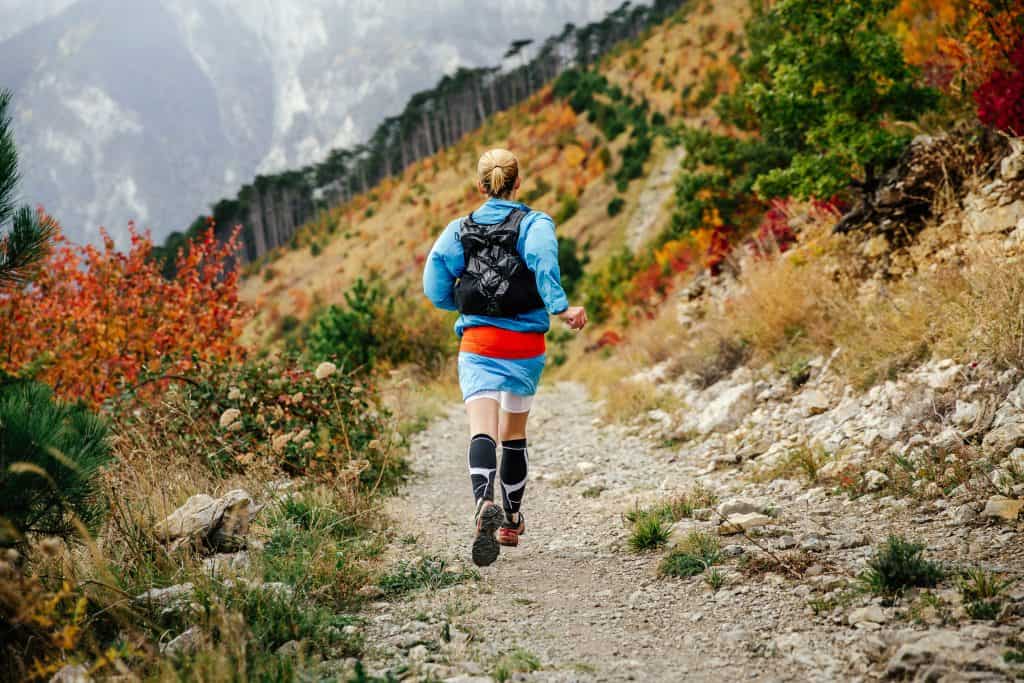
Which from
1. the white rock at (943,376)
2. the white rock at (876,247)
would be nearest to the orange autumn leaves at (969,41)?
the white rock at (876,247)

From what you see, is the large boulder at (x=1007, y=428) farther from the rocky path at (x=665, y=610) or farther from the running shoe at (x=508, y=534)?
the running shoe at (x=508, y=534)

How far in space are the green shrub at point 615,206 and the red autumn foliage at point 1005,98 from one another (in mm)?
18839

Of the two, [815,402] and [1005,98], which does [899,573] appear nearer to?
[815,402]

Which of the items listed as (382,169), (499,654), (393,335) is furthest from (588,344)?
(382,169)

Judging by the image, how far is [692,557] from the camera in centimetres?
301

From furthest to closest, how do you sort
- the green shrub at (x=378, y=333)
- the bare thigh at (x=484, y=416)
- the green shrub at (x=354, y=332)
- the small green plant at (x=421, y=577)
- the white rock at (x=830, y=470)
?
the green shrub at (x=378, y=333), the green shrub at (x=354, y=332), the white rock at (x=830, y=470), the bare thigh at (x=484, y=416), the small green plant at (x=421, y=577)

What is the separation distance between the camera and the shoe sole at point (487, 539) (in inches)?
121

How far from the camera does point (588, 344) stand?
16531 millimetres

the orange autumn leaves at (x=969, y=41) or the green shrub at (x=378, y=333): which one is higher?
the orange autumn leaves at (x=969, y=41)

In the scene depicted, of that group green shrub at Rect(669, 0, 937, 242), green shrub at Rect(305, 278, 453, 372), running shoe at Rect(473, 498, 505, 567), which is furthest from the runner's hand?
green shrub at Rect(305, 278, 453, 372)

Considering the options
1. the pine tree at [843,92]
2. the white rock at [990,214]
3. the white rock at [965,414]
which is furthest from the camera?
the pine tree at [843,92]

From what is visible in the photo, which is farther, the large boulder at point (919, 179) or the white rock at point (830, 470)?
the large boulder at point (919, 179)

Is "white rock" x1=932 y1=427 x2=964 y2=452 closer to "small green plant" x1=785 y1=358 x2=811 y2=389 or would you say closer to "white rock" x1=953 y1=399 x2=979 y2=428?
"white rock" x1=953 y1=399 x2=979 y2=428

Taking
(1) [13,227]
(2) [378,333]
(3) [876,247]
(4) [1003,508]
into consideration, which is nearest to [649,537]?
(4) [1003,508]
